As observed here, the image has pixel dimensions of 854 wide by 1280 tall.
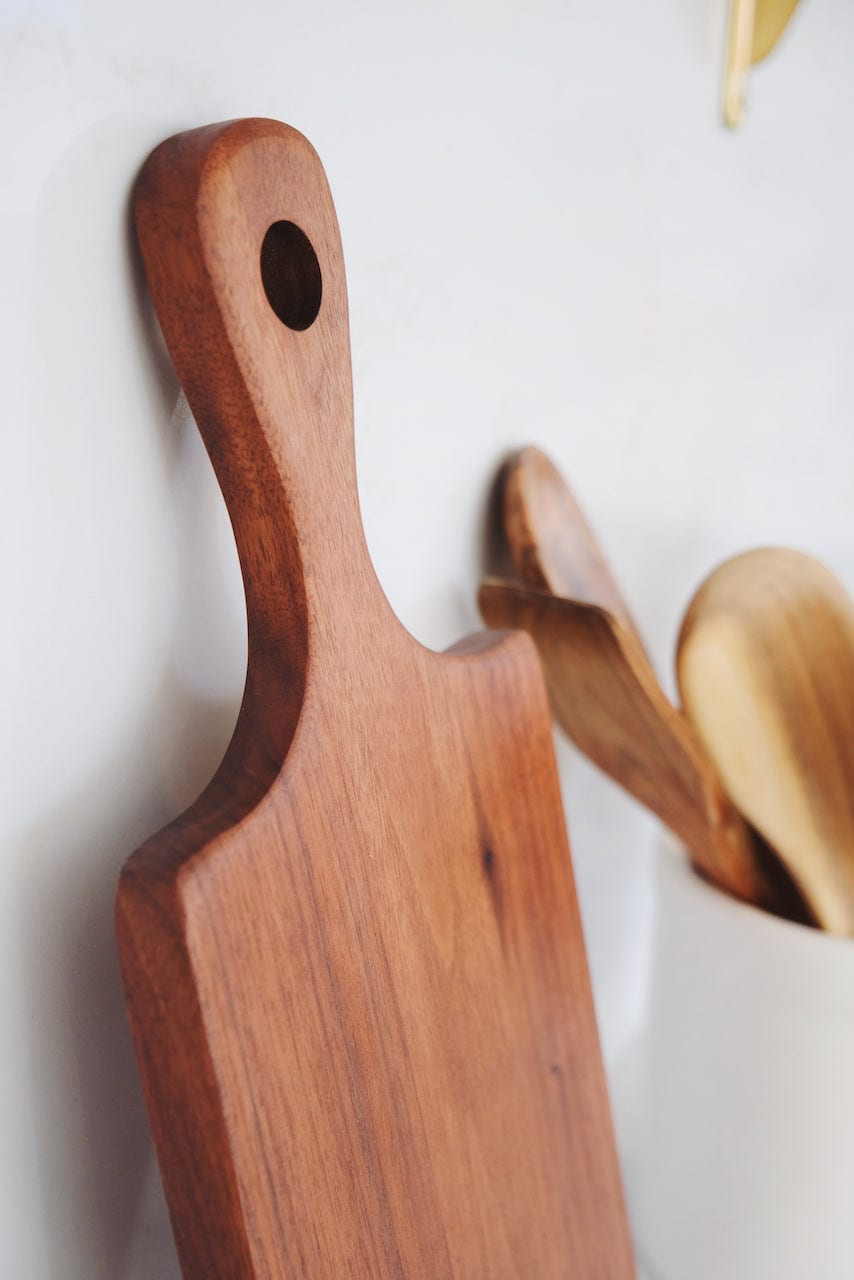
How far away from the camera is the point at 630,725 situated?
16.4 inches

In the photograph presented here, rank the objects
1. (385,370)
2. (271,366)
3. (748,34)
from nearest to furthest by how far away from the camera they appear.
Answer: (271,366) → (385,370) → (748,34)

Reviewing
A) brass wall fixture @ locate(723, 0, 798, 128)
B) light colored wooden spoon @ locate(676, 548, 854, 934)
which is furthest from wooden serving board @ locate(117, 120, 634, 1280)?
brass wall fixture @ locate(723, 0, 798, 128)

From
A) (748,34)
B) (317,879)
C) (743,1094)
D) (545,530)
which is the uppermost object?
(748,34)

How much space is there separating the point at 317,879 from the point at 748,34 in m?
0.48

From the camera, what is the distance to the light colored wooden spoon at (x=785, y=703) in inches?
17.1

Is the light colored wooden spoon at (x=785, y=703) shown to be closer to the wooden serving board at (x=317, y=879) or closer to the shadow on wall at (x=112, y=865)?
the wooden serving board at (x=317, y=879)

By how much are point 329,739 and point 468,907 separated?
0.30 ft

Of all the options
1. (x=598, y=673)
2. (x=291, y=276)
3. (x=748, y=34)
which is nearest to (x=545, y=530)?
(x=598, y=673)

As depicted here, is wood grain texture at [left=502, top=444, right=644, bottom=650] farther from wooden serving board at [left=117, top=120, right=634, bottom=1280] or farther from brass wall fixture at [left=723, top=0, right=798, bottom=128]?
brass wall fixture at [left=723, top=0, right=798, bottom=128]

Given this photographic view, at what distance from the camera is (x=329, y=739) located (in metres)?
0.27

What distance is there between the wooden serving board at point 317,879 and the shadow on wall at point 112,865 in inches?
0.8

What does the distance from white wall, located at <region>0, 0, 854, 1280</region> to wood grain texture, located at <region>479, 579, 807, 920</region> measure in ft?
0.14

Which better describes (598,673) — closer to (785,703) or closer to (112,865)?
(785,703)

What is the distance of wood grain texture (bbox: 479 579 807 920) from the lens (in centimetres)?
39
